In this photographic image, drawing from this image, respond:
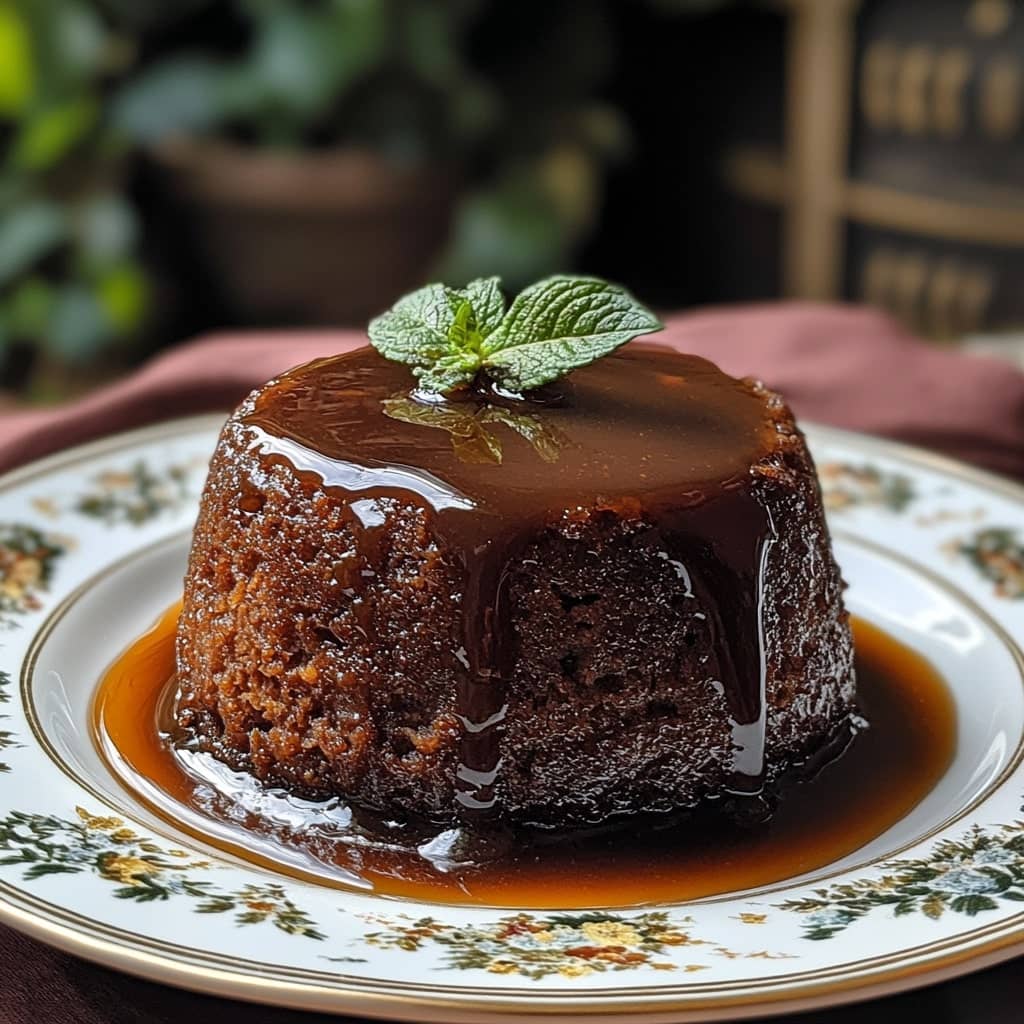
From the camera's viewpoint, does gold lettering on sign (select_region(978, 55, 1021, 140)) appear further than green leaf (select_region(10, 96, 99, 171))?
Yes

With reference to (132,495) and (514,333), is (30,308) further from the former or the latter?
(514,333)

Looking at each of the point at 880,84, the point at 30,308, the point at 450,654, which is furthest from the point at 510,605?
the point at 880,84

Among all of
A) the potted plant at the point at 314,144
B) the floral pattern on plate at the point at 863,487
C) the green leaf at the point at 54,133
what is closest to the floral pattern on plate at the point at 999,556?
the floral pattern on plate at the point at 863,487

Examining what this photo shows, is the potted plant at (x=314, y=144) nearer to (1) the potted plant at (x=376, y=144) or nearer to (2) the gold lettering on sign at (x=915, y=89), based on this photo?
(1) the potted plant at (x=376, y=144)

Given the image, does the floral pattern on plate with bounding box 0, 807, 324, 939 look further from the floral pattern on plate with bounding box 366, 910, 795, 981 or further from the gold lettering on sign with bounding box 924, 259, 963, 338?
the gold lettering on sign with bounding box 924, 259, 963, 338

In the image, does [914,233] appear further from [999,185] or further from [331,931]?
[331,931]

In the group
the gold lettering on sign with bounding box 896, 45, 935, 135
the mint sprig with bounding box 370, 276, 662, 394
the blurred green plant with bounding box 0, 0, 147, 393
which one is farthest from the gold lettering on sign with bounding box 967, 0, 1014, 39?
the mint sprig with bounding box 370, 276, 662, 394

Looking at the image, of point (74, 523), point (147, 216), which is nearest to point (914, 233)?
point (147, 216)
